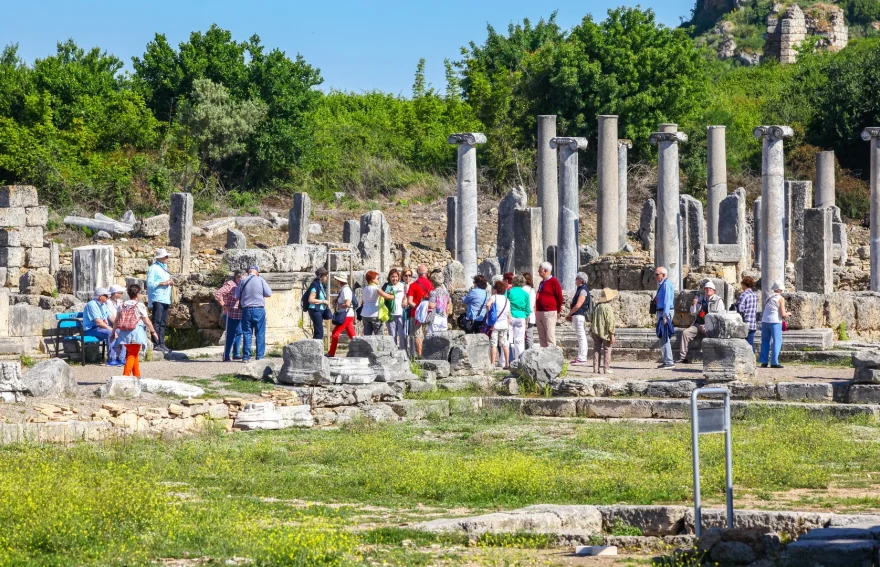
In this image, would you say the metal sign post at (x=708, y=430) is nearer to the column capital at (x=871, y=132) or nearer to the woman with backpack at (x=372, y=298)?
the woman with backpack at (x=372, y=298)

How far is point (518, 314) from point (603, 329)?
5.13 feet

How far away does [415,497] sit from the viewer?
1085 cm

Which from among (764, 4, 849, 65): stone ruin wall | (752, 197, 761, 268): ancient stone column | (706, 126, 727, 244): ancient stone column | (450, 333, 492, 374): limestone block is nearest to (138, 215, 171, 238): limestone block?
(706, 126, 727, 244): ancient stone column

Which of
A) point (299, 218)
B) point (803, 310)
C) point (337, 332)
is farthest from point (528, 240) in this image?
point (337, 332)

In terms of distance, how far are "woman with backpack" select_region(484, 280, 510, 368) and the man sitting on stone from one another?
2521 millimetres

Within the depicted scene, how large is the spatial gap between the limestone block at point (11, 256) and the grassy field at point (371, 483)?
16522 mm

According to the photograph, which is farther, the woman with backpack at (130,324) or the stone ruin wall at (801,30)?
the stone ruin wall at (801,30)

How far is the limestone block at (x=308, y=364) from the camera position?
15984 millimetres

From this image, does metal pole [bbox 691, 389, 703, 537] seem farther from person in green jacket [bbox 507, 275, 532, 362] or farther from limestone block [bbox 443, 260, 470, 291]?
limestone block [bbox 443, 260, 470, 291]

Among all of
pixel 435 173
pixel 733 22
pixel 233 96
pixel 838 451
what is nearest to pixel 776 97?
pixel 435 173

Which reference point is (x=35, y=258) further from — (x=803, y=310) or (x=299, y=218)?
(x=803, y=310)

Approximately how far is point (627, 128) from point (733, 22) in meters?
43.5

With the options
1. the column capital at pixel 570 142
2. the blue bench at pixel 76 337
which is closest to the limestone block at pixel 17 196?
the blue bench at pixel 76 337

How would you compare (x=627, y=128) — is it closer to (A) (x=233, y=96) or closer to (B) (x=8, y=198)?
(A) (x=233, y=96)
